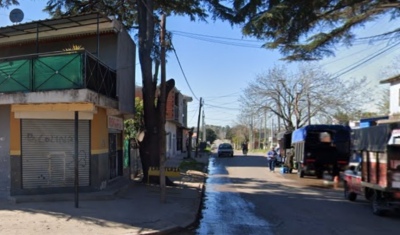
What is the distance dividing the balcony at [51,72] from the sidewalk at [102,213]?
3.23m

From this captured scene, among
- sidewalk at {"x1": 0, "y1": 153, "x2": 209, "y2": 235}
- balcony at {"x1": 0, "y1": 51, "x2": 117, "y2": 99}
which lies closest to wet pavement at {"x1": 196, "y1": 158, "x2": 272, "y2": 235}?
sidewalk at {"x1": 0, "y1": 153, "x2": 209, "y2": 235}

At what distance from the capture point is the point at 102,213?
10.9m

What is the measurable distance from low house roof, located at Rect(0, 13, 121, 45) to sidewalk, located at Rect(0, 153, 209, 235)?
5.47 metres

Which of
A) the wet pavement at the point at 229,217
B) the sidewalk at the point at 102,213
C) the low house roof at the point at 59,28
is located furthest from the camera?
the low house roof at the point at 59,28

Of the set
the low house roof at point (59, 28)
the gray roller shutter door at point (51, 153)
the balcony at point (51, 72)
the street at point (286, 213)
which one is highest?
the low house roof at point (59, 28)

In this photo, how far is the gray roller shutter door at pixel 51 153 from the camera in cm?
1370

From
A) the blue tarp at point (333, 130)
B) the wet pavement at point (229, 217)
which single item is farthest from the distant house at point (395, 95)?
the wet pavement at point (229, 217)

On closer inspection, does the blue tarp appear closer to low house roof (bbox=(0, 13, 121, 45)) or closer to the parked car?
low house roof (bbox=(0, 13, 121, 45))

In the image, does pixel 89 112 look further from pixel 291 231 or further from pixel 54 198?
pixel 291 231

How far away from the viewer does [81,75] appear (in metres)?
12.4

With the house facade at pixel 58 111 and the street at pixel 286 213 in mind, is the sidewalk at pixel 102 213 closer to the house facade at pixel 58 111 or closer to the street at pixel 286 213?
the street at pixel 286 213

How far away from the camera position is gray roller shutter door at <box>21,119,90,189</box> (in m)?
13.7

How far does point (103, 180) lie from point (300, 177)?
13.5 meters

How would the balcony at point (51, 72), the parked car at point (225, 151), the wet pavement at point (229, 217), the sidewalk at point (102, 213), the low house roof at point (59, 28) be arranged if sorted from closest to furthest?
1. the sidewalk at point (102, 213)
2. the wet pavement at point (229, 217)
3. the balcony at point (51, 72)
4. the low house roof at point (59, 28)
5. the parked car at point (225, 151)
